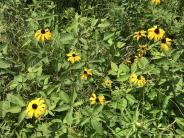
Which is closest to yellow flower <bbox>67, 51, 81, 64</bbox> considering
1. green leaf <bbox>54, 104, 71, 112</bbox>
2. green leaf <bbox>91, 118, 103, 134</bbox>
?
green leaf <bbox>54, 104, 71, 112</bbox>

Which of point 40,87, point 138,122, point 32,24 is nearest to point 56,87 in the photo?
point 40,87

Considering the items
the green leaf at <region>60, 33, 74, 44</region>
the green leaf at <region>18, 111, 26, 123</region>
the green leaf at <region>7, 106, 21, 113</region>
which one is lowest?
the green leaf at <region>18, 111, 26, 123</region>

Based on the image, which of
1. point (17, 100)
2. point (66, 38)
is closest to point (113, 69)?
point (66, 38)

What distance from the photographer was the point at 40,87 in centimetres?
312

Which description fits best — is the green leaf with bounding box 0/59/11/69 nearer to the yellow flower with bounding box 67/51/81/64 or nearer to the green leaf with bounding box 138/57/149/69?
the yellow flower with bounding box 67/51/81/64

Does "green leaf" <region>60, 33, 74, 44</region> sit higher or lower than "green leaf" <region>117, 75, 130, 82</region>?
higher

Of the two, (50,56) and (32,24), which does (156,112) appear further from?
(32,24)

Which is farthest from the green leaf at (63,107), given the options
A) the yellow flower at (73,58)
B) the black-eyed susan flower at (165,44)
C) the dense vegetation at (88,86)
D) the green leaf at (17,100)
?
the black-eyed susan flower at (165,44)

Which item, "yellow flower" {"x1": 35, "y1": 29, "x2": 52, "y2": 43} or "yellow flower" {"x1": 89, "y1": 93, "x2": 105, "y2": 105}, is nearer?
"yellow flower" {"x1": 89, "y1": 93, "x2": 105, "y2": 105}

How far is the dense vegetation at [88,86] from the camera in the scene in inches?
107

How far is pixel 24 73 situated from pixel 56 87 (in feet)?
1.49

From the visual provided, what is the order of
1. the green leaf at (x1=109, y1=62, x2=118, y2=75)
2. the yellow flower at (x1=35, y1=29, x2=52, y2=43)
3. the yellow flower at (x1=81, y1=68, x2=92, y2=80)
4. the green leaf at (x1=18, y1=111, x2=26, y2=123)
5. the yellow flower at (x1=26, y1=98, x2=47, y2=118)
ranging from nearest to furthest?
the yellow flower at (x1=26, y1=98, x2=47, y2=118)
the green leaf at (x1=18, y1=111, x2=26, y2=123)
the yellow flower at (x1=81, y1=68, x2=92, y2=80)
the yellow flower at (x1=35, y1=29, x2=52, y2=43)
the green leaf at (x1=109, y1=62, x2=118, y2=75)

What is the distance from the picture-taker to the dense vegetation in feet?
8.91

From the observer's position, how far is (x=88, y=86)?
3.03m
